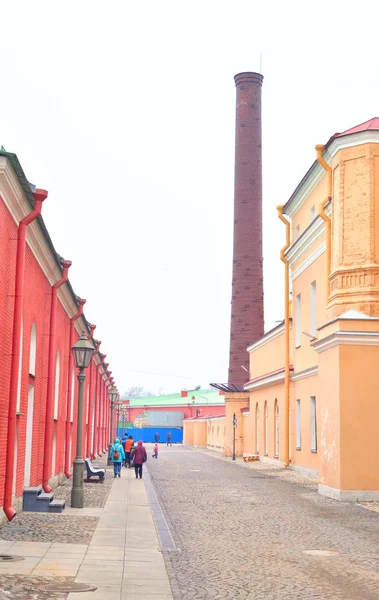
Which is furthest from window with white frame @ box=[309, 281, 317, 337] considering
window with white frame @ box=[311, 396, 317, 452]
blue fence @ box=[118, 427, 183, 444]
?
blue fence @ box=[118, 427, 183, 444]

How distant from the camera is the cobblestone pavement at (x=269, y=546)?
8539mm

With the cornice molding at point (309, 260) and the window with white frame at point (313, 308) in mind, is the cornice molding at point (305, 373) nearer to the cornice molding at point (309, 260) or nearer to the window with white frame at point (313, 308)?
the window with white frame at point (313, 308)

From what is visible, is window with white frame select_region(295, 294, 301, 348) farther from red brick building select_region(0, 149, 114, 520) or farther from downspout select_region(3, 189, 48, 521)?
downspout select_region(3, 189, 48, 521)

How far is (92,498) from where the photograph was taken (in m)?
18.8

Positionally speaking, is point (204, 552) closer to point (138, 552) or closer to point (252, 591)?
point (138, 552)

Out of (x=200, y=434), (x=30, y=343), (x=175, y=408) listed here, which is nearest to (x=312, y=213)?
(x=30, y=343)

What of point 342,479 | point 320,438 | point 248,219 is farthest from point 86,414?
point 248,219

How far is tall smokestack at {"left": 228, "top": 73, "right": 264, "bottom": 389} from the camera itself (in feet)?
155

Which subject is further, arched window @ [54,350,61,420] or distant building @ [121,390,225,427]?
distant building @ [121,390,225,427]

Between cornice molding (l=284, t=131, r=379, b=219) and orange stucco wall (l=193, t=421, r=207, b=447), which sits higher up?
cornice molding (l=284, t=131, r=379, b=219)

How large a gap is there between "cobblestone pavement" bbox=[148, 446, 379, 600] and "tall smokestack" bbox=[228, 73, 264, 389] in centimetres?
2549

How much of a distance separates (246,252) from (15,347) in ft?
115

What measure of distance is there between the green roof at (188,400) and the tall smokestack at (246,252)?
168 feet

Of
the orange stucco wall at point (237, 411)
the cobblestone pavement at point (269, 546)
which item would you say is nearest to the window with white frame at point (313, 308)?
the cobblestone pavement at point (269, 546)
